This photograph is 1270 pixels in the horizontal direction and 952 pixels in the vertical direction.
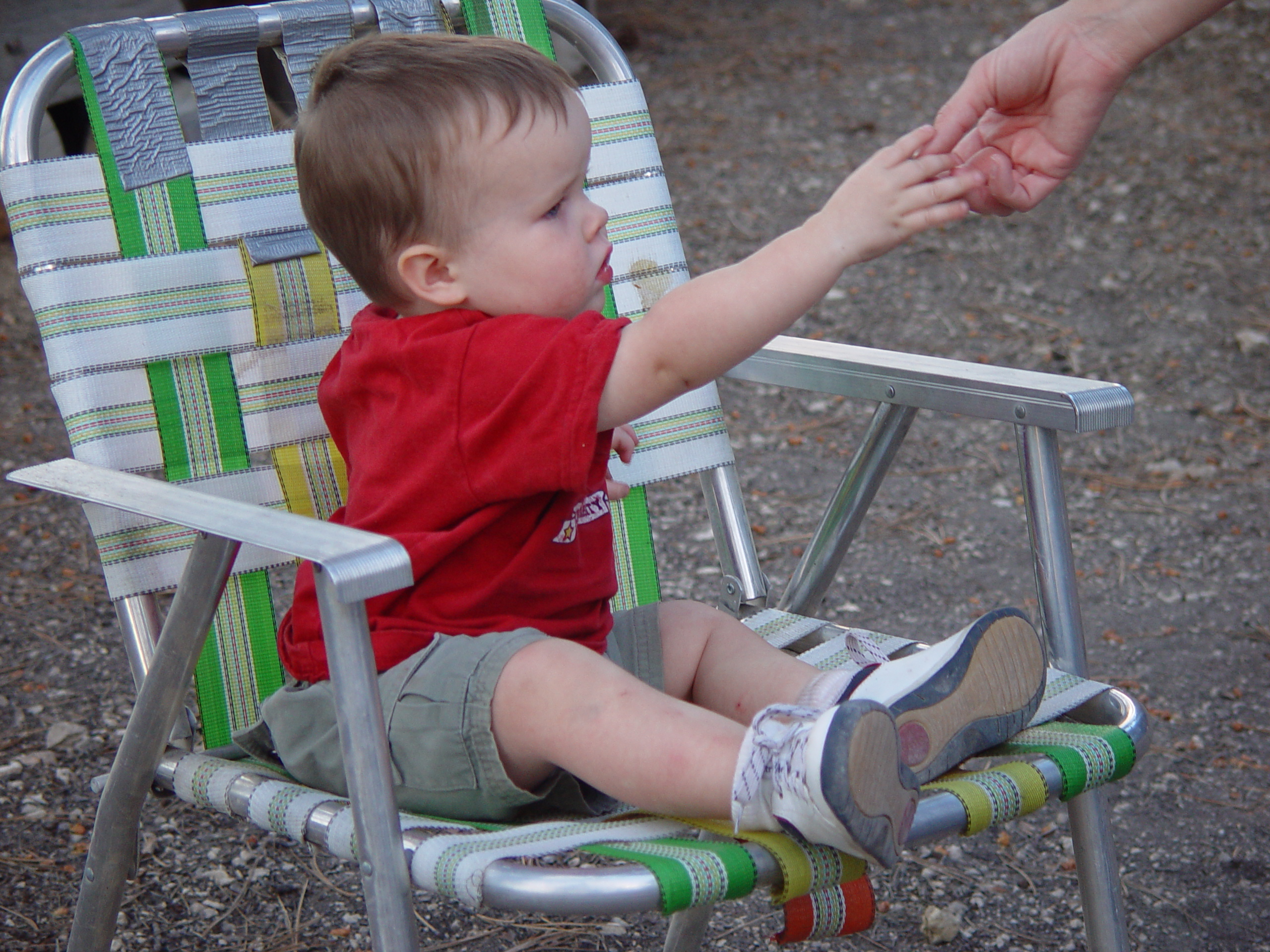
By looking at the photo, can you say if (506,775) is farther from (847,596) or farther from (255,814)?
(847,596)

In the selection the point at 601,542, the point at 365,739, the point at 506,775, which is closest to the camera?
the point at 365,739

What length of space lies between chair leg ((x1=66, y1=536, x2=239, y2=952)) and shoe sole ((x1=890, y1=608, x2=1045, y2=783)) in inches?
24.4

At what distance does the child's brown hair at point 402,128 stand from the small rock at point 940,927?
3.64ft

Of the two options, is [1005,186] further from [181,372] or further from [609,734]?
[181,372]

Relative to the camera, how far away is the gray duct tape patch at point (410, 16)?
171 centimetres

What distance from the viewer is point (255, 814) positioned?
121 cm

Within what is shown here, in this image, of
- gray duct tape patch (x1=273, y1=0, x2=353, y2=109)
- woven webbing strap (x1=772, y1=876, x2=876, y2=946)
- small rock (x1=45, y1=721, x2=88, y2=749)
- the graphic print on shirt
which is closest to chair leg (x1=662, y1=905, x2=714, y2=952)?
woven webbing strap (x1=772, y1=876, x2=876, y2=946)

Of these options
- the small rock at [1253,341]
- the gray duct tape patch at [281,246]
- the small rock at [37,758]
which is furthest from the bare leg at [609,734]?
the small rock at [1253,341]

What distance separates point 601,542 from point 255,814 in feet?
1.43

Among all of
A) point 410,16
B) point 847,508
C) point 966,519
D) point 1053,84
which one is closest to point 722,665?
point 847,508

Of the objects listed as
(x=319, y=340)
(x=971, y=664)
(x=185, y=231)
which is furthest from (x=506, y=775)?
(x=185, y=231)

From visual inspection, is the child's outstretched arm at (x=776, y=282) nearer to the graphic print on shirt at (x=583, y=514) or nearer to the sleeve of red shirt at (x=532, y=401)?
the sleeve of red shirt at (x=532, y=401)

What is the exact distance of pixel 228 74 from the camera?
5.35 ft

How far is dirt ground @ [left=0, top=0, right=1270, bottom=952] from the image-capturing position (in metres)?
1.87
